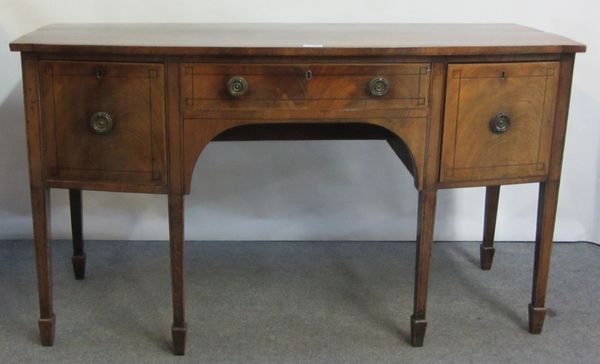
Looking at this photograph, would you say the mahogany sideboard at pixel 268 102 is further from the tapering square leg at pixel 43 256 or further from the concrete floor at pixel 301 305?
the concrete floor at pixel 301 305

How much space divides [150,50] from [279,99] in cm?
32

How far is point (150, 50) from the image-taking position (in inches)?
72.2

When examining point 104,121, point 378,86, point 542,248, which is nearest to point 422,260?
point 542,248

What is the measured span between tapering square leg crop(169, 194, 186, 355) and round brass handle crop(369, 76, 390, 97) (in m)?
0.53

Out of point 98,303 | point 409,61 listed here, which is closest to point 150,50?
point 409,61

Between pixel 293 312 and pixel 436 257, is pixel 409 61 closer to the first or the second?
pixel 293 312

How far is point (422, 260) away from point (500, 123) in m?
0.40

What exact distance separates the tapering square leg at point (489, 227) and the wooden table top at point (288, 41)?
558 mm

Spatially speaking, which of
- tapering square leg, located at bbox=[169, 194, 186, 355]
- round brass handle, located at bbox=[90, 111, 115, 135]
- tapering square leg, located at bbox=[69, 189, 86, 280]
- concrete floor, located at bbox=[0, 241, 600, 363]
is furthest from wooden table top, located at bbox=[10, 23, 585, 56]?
concrete floor, located at bbox=[0, 241, 600, 363]

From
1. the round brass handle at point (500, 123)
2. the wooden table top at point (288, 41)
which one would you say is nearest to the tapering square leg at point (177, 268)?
the wooden table top at point (288, 41)

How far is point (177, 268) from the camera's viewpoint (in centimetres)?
203

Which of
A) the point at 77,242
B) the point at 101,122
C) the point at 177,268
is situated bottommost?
the point at 77,242

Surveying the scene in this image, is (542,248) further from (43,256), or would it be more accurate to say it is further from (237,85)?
(43,256)

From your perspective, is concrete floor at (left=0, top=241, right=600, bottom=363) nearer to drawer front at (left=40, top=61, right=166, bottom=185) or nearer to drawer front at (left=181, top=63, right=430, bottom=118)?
drawer front at (left=40, top=61, right=166, bottom=185)
